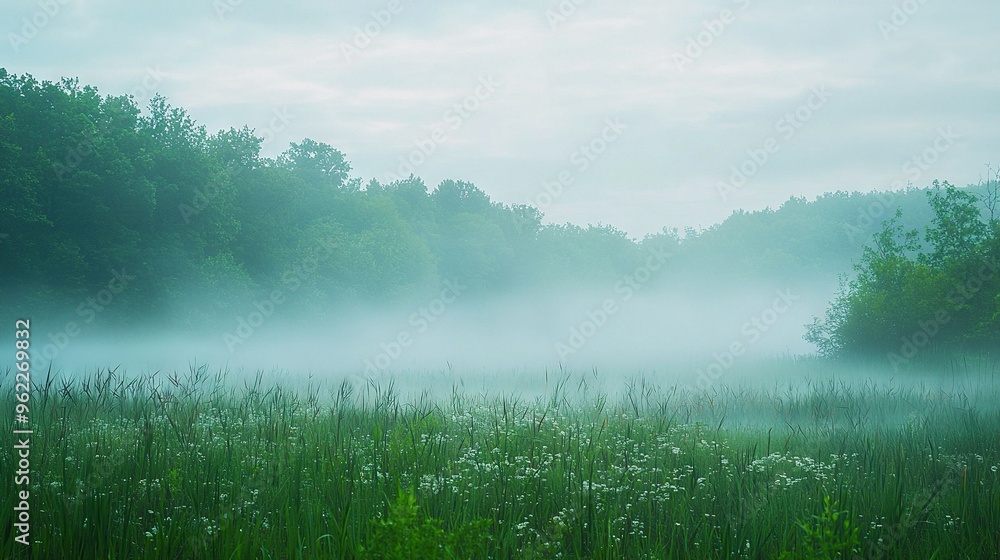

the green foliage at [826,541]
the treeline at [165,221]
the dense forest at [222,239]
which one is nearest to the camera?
the green foliage at [826,541]

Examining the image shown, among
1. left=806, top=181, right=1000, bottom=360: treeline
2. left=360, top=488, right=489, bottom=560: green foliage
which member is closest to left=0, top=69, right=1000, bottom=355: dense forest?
left=806, top=181, right=1000, bottom=360: treeline

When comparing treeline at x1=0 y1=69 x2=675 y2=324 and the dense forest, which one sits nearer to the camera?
the dense forest

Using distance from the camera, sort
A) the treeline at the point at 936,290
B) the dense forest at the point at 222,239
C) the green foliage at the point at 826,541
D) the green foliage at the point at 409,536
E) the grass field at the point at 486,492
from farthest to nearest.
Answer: the dense forest at the point at 222,239, the treeline at the point at 936,290, the grass field at the point at 486,492, the green foliage at the point at 826,541, the green foliage at the point at 409,536

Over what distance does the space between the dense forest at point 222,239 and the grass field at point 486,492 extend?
13.2 m

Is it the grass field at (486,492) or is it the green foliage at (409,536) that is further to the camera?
the grass field at (486,492)

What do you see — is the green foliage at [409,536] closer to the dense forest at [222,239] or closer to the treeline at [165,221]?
the dense forest at [222,239]

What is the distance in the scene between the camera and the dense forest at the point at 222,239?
65.6 ft

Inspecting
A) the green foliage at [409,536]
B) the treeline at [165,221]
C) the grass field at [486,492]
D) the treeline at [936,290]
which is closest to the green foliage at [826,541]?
the grass field at [486,492]

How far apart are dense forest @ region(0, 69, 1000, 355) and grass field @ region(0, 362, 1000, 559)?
13.2 metres

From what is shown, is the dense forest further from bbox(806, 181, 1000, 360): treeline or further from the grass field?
the grass field

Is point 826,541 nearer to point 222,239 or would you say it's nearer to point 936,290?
point 936,290

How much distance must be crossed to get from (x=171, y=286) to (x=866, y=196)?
103 metres

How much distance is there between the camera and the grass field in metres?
4.86

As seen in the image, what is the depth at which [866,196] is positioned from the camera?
107 meters
